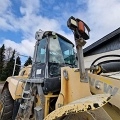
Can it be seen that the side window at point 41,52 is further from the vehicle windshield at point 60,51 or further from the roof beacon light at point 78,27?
the roof beacon light at point 78,27

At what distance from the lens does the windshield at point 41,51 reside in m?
3.11

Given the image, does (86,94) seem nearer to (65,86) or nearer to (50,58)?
(65,86)

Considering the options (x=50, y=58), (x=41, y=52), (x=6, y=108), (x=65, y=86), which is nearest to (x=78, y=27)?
(x=65, y=86)

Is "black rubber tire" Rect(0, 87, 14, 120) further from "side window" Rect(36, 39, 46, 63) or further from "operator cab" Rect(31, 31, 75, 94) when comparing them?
"side window" Rect(36, 39, 46, 63)

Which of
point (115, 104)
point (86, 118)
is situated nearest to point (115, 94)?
point (115, 104)

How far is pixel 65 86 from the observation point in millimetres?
2201

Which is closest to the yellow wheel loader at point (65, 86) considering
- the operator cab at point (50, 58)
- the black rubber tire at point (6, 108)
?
the operator cab at point (50, 58)

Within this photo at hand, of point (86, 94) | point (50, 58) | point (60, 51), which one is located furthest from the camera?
point (60, 51)

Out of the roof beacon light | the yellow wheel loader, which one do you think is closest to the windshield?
the yellow wheel loader

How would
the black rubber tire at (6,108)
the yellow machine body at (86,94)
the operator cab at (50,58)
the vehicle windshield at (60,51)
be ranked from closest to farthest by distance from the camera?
the yellow machine body at (86,94)
the operator cab at (50,58)
the vehicle windshield at (60,51)
the black rubber tire at (6,108)

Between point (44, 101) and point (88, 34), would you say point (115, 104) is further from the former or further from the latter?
point (44, 101)

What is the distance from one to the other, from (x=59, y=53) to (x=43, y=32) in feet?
1.86

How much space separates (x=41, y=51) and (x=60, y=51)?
0.39 metres

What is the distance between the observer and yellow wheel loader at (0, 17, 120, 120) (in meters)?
1.66
